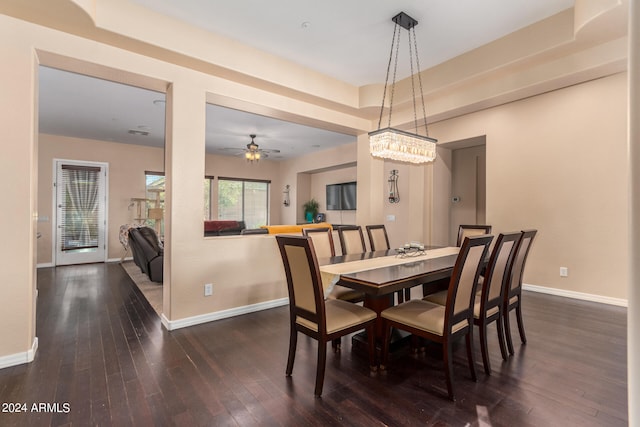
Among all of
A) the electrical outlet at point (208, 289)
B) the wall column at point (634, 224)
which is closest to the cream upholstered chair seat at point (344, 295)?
the electrical outlet at point (208, 289)

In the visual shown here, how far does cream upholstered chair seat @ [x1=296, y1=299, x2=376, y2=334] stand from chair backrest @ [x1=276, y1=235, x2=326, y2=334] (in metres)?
0.05

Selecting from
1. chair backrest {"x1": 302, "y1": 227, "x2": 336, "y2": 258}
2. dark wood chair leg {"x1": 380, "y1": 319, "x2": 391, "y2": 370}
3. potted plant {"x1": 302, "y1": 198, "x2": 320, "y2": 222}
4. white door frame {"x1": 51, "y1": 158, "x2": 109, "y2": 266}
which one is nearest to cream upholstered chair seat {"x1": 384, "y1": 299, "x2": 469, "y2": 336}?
dark wood chair leg {"x1": 380, "y1": 319, "x2": 391, "y2": 370}

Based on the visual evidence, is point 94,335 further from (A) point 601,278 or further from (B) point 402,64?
(A) point 601,278

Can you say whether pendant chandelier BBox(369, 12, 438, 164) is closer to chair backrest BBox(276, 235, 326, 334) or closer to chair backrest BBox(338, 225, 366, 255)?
chair backrest BBox(338, 225, 366, 255)

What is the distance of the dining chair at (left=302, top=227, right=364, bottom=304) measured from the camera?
2910mm

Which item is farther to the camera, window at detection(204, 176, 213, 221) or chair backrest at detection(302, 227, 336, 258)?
window at detection(204, 176, 213, 221)

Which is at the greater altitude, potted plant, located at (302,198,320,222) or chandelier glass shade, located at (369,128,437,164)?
chandelier glass shade, located at (369,128,437,164)

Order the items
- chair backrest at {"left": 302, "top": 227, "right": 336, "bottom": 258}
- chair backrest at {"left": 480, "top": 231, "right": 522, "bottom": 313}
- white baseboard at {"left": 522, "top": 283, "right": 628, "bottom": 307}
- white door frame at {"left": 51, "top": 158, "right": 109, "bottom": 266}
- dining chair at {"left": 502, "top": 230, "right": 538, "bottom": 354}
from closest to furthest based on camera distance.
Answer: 1. chair backrest at {"left": 480, "top": 231, "right": 522, "bottom": 313}
2. dining chair at {"left": 502, "top": 230, "right": 538, "bottom": 354}
3. chair backrest at {"left": 302, "top": 227, "right": 336, "bottom": 258}
4. white baseboard at {"left": 522, "top": 283, "right": 628, "bottom": 307}
5. white door frame at {"left": 51, "top": 158, "right": 109, "bottom": 266}

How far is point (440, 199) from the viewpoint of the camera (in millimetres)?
6047

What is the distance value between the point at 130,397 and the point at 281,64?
3564 mm

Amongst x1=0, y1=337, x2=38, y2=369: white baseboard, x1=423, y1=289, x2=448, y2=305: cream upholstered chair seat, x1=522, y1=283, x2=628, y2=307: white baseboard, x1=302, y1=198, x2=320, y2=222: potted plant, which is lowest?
x1=0, y1=337, x2=38, y2=369: white baseboard

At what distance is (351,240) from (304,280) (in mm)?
1594


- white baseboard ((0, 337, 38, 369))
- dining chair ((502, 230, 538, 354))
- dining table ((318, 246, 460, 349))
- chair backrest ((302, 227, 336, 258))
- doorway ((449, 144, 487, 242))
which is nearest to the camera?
dining table ((318, 246, 460, 349))

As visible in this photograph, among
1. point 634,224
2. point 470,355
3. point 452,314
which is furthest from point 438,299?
point 634,224
